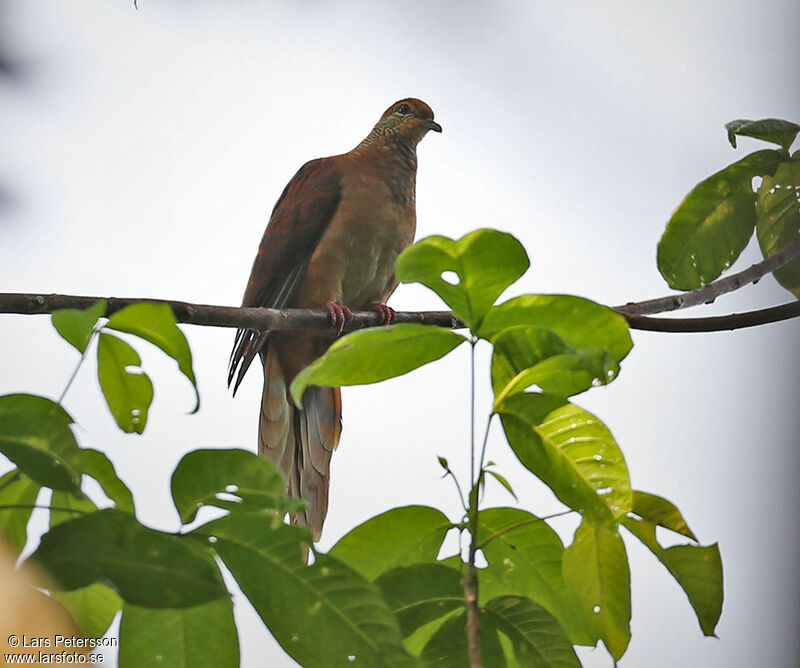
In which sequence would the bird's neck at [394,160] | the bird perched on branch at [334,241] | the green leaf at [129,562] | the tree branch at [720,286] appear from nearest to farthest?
the green leaf at [129,562] → the tree branch at [720,286] → the bird perched on branch at [334,241] → the bird's neck at [394,160]

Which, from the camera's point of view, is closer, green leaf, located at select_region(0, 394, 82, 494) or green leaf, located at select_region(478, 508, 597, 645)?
green leaf, located at select_region(0, 394, 82, 494)

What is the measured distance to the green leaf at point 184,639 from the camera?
0.34 meters

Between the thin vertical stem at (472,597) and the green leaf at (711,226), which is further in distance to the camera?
the green leaf at (711,226)

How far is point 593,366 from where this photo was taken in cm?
31

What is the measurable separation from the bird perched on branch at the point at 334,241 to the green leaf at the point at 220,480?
667 mm

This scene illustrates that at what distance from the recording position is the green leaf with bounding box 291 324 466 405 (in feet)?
1.09

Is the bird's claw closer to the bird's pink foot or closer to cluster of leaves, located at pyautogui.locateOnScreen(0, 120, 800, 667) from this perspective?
the bird's pink foot

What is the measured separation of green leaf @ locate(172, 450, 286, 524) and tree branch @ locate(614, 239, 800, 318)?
36 cm

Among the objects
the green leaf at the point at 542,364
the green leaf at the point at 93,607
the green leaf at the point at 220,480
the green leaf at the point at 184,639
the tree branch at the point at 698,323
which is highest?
the tree branch at the point at 698,323

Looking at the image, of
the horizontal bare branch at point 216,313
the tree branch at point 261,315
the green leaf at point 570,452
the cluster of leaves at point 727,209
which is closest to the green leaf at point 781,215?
the cluster of leaves at point 727,209

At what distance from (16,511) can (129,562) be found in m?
0.12

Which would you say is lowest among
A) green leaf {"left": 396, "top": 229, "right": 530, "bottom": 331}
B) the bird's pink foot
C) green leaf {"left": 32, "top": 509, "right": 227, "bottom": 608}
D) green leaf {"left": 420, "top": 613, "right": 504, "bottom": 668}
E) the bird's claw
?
green leaf {"left": 420, "top": 613, "right": 504, "bottom": 668}

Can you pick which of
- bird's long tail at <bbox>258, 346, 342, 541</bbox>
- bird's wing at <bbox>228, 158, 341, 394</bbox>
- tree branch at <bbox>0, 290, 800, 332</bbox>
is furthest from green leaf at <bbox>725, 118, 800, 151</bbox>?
bird's wing at <bbox>228, 158, 341, 394</bbox>

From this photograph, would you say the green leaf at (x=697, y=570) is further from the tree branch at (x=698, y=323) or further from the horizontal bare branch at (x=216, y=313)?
the horizontal bare branch at (x=216, y=313)
